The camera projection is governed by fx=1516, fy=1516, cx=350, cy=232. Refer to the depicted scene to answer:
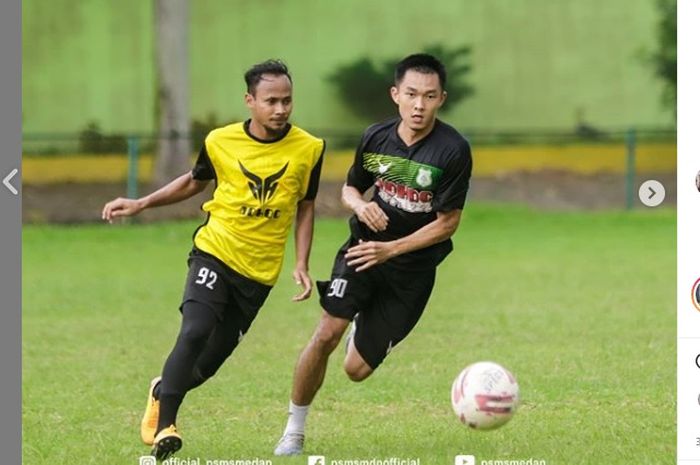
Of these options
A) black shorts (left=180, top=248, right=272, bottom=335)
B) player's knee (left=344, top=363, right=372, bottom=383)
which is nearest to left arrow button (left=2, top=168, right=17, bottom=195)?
black shorts (left=180, top=248, right=272, bottom=335)

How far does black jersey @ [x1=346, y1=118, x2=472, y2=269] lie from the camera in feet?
27.6

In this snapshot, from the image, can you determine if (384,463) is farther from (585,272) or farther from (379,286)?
(585,272)

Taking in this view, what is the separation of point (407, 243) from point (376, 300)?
600mm

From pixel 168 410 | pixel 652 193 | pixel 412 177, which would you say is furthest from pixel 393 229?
pixel 168 410

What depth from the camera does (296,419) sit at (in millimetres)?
8609

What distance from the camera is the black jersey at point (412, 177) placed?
27.6 feet

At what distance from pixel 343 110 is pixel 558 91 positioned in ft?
14.5

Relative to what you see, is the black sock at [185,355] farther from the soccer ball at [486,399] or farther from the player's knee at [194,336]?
the soccer ball at [486,399]

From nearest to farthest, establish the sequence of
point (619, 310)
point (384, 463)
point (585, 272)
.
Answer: point (384, 463) → point (619, 310) → point (585, 272)

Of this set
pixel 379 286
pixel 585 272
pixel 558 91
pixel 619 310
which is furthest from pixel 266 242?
pixel 558 91

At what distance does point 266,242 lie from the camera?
853 centimetres

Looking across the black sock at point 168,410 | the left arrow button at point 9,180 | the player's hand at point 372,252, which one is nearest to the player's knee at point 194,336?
the black sock at point 168,410

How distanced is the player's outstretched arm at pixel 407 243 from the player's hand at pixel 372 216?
0.42ft

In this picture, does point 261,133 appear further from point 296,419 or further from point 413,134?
point 296,419
